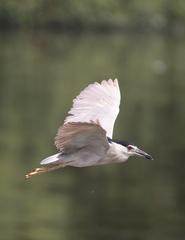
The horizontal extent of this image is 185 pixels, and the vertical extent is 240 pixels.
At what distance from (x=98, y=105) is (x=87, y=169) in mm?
12637

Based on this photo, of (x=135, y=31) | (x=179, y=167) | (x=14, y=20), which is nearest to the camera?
(x=179, y=167)

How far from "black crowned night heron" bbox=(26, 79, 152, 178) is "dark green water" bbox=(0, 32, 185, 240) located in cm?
712

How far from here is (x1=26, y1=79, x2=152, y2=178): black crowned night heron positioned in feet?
20.6

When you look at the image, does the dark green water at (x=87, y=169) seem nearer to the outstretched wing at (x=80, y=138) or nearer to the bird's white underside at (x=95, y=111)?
the bird's white underside at (x=95, y=111)

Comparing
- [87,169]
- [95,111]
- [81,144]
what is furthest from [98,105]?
[87,169]

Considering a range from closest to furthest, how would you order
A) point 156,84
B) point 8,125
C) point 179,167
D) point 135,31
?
point 179,167
point 8,125
point 156,84
point 135,31

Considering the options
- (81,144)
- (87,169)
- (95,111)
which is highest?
(95,111)

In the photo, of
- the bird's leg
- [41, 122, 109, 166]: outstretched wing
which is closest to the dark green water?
the bird's leg

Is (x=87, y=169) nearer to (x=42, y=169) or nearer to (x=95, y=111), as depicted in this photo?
(x=95, y=111)

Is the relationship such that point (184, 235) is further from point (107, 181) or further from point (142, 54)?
point (142, 54)

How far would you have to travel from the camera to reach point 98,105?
23.5 ft

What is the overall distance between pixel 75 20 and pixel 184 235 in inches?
1462

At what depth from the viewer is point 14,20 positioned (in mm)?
48719

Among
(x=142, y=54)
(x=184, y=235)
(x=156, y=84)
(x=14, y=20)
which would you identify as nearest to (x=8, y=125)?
(x=184, y=235)
